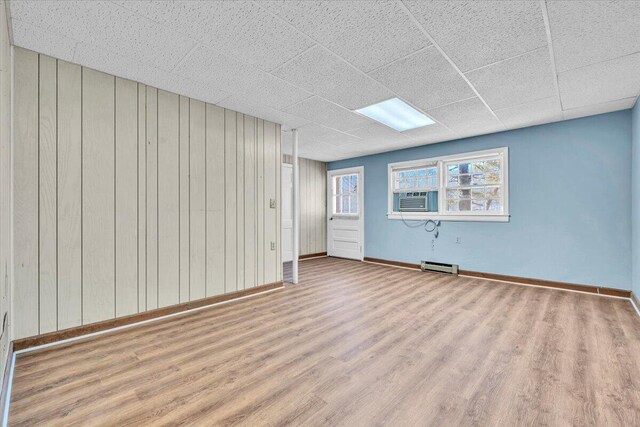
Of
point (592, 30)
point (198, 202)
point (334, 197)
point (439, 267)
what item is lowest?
point (439, 267)

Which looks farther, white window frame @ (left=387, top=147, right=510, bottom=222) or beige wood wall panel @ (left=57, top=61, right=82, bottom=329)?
white window frame @ (left=387, top=147, right=510, bottom=222)

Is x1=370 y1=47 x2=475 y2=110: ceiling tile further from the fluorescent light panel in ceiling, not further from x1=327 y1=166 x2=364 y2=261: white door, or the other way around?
x1=327 y1=166 x2=364 y2=261: white door

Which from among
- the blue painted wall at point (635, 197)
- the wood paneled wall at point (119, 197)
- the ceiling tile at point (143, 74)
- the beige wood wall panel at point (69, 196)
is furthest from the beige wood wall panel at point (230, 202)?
the blue painted wall at point (635, 197)

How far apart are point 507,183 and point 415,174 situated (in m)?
1.61

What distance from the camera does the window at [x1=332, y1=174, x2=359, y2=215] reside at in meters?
6.87

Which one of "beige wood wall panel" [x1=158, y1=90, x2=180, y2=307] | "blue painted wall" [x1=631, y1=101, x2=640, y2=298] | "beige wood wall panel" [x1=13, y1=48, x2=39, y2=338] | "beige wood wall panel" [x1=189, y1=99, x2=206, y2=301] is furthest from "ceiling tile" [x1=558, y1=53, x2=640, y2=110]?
"beige wood wall panel" [x1=13, y1=48, x2=39, y2=338]

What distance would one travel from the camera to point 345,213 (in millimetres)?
7016

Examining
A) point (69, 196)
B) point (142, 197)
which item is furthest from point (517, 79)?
point (69, 196)

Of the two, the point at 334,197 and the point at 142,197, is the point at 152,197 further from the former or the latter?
the point at 334,197

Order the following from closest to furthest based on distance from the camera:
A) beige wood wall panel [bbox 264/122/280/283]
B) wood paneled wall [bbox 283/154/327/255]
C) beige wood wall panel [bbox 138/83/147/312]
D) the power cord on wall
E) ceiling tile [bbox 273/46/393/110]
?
ceiling tile [bbox 273/46/393/110] < beige wood wall panel [bbox 138/83/147/312] < beige wood wall panel [bbox 264/122/280/283] < the power cord on wall < wood paneled wall [bbox 283/154/327/255]

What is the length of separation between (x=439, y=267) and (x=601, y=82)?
11.0ft

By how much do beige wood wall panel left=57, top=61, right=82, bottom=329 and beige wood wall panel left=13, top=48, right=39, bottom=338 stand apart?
0.49ft

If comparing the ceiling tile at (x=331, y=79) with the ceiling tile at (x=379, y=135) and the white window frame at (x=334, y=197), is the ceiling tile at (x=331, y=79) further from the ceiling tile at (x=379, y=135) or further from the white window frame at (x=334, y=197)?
the white window frame at (x=334, y=197)

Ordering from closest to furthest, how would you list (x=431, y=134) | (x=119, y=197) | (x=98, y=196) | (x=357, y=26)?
(x=357, y=26)
(x=98, y=196)
(x=119, y=197)
(x=431, y=134)
